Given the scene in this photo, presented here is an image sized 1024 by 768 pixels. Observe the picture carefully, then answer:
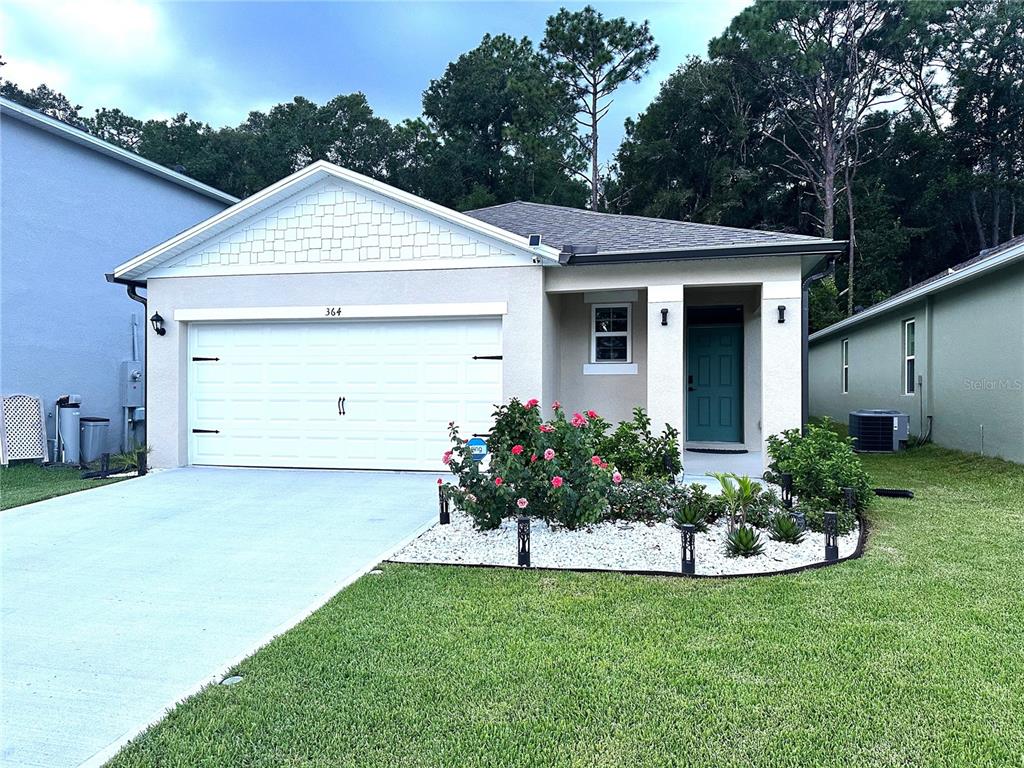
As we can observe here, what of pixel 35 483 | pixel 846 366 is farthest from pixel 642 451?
pixel 846 366

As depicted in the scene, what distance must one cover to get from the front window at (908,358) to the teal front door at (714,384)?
5211 millimetres

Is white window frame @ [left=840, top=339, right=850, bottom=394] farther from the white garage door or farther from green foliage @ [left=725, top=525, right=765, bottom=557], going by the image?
green foliage @ [left=725, top=525, right=765, bottom=557]

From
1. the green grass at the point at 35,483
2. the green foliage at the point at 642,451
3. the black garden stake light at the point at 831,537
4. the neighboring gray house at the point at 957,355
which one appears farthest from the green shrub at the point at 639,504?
the green grass at the point at 35,483

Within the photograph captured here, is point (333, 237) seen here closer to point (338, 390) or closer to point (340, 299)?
point (340, 299)

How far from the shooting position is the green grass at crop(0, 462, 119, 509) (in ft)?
26.4

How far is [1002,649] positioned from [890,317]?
43.4ft

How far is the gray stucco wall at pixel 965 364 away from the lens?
956cm

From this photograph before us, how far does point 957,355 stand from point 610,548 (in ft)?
30.3

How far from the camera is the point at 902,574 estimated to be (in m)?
4.72

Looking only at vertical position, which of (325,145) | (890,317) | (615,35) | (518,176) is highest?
(615,35)

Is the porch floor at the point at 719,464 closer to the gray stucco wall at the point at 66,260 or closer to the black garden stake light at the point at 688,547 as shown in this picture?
the black garden stake light at the point at 688,547

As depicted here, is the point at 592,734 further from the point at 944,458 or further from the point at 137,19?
the point at 137,19

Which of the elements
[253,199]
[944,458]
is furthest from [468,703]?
[944,458]

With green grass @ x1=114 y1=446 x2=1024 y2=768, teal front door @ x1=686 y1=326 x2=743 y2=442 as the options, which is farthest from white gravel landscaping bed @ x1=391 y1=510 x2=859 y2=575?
teal front door @ x1=686 y1=326 x2=743 y2=442
